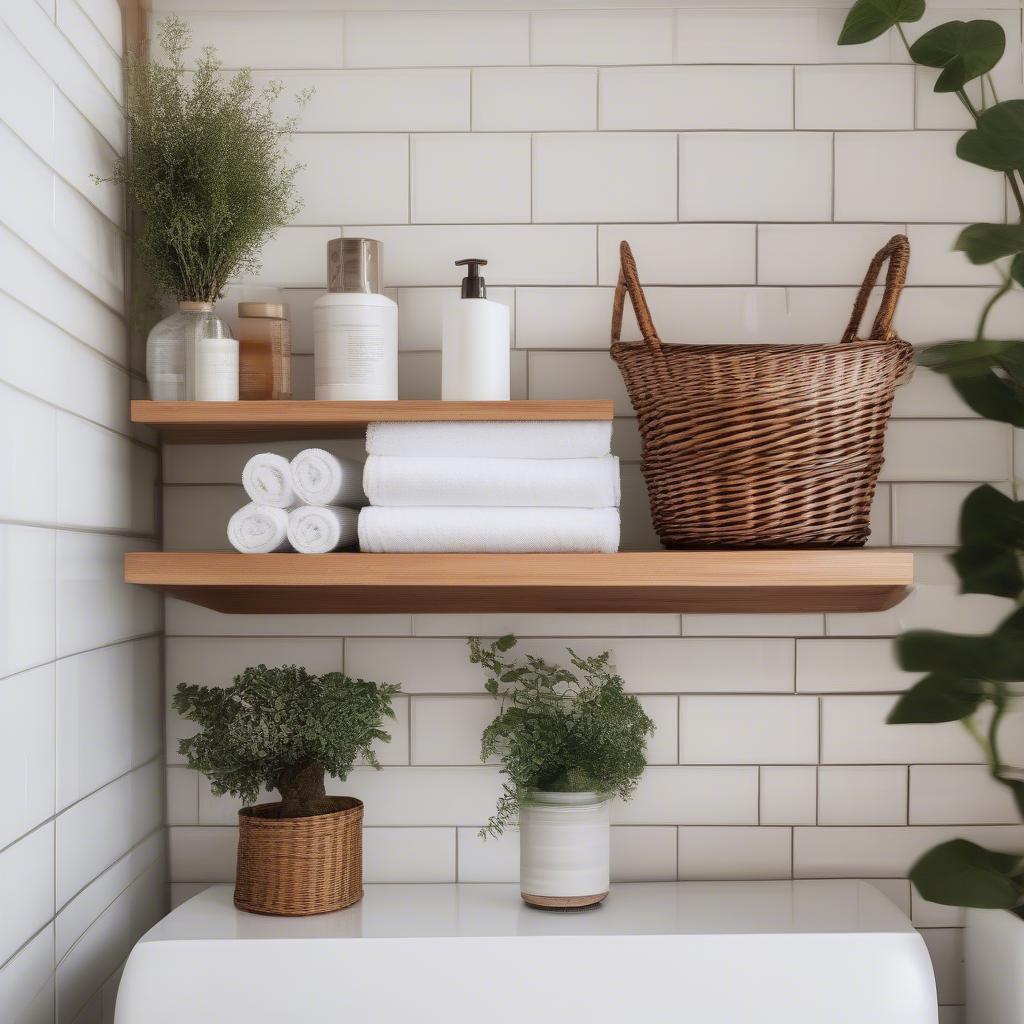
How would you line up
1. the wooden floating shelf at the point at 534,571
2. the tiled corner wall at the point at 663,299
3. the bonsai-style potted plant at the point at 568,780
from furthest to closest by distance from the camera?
the tiled corner wall at the point at 663,299
the bonsai-style potted plant at the point at 568,780
the wooden floating shelf at the point at 534,571

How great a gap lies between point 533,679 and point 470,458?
0.34 metres

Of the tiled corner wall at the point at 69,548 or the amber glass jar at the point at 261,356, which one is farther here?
the amber glass jar at the point at 261,356

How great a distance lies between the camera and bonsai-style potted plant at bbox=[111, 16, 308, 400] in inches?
43.9

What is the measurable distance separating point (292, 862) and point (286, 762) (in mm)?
106

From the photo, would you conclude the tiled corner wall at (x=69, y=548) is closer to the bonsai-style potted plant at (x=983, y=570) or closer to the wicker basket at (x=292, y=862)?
the wicker basket at (x=292, y=862)

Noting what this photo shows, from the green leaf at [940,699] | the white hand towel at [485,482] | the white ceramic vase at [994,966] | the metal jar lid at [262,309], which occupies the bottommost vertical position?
the white ceramic vase at [994,966]

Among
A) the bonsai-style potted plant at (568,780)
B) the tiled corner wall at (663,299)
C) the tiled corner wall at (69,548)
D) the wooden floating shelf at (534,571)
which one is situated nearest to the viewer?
the tiled corner wall at (69,548)

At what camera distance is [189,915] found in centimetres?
113

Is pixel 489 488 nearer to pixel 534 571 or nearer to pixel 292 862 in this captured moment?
pixel 534 571

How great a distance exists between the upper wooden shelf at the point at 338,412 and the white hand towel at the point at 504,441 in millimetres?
10

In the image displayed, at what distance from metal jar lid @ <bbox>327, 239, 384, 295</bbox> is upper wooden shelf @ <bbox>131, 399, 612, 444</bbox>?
0.48 feet

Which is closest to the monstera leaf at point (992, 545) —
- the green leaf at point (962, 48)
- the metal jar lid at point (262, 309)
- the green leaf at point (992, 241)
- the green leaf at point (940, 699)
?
the green leaf at point (940, 699)

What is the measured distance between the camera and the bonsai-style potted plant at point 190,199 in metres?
1.11

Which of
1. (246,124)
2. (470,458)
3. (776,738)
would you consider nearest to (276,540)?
(470,458)
